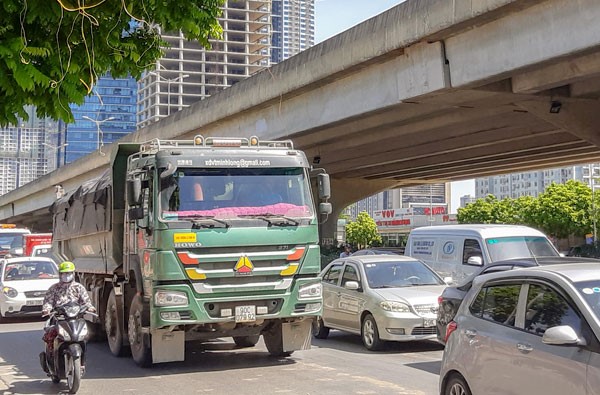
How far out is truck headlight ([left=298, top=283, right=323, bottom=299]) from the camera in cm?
1052

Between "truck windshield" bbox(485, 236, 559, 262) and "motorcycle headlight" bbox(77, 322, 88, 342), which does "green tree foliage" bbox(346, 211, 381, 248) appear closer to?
"truck windshield" bbox(485, 236, 559, 262)

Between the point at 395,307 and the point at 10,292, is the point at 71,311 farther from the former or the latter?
the point at 10,292

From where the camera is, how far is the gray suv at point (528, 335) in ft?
16.7

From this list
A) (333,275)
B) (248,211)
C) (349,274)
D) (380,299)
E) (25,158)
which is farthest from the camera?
(25,158)

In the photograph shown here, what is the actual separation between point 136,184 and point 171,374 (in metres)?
2.70

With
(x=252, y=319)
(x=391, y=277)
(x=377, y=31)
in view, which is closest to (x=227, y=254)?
(x=252, y=319)

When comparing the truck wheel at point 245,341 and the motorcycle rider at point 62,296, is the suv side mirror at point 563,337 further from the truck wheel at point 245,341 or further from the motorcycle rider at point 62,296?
the truck wheel at point 245,341

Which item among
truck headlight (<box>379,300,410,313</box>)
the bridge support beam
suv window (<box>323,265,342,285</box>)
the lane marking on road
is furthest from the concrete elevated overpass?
the lane marking on road

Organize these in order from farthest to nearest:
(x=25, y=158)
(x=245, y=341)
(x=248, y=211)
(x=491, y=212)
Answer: (x=25, y=158), (x=491, y=212), (x=245, y=341), (x=248, y=211)

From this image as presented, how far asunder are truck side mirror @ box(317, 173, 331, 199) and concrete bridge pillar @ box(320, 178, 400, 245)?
36155mm

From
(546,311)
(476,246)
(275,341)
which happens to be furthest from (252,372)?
(476,246)

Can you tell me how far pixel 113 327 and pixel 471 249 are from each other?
784 centimetres

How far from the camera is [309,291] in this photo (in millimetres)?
10578

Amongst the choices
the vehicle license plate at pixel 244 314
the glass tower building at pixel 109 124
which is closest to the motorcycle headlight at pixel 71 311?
the vehicle license plate at pixel 244 314
